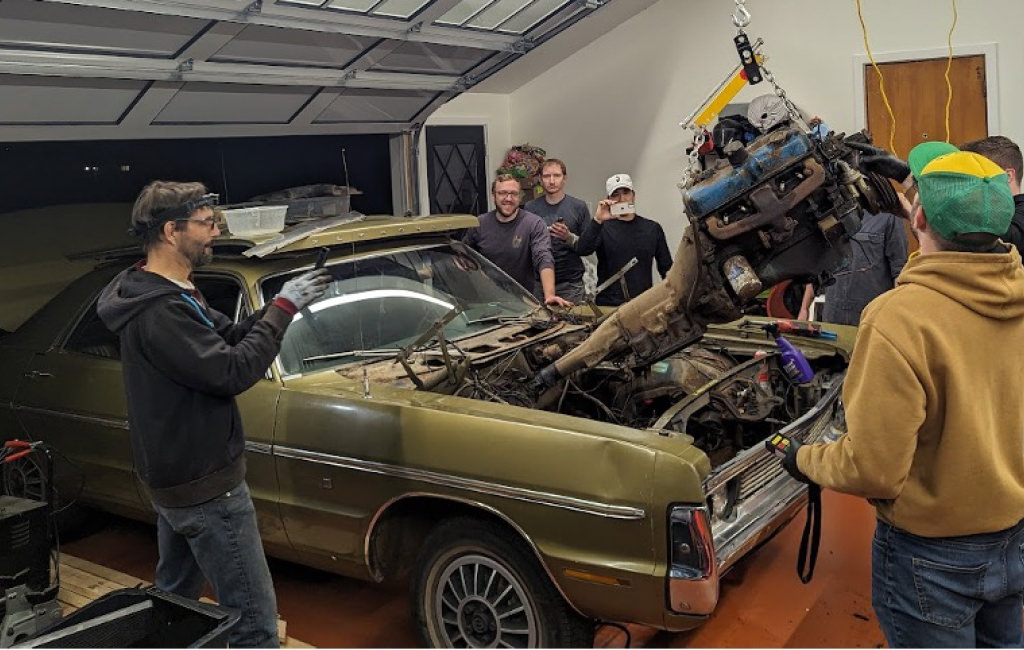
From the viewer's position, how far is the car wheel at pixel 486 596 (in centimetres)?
308

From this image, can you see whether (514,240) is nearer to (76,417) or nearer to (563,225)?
(563,225)

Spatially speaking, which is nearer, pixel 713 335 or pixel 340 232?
pixel 340 232

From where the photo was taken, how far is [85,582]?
4074mm

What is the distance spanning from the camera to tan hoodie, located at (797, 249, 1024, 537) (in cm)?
208

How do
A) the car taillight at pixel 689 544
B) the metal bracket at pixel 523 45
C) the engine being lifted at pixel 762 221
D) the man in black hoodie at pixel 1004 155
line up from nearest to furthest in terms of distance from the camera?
the car taillight at pixel 689 544 → the engine being lifted at pixel 762 221 → the man in black hoodie at pixel 1004 155 → the metal bracket at pixel 523 45

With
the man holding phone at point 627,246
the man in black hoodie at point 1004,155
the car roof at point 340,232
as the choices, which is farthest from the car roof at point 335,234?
the man in black hoodie at point 1004,155

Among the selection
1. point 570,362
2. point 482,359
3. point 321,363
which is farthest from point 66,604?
point 570,362

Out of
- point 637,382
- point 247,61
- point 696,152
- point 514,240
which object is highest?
point 247,61

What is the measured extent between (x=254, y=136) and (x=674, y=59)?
407 cm

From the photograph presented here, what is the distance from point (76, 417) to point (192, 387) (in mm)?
1779

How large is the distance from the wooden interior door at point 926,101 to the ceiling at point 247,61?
8.07ft

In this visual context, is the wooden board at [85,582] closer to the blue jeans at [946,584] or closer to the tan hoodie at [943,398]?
the blue jeans at [946,584]

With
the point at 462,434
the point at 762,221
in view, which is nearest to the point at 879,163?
the point at 762,221

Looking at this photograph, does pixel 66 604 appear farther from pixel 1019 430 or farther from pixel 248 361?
pixel 1019 430
